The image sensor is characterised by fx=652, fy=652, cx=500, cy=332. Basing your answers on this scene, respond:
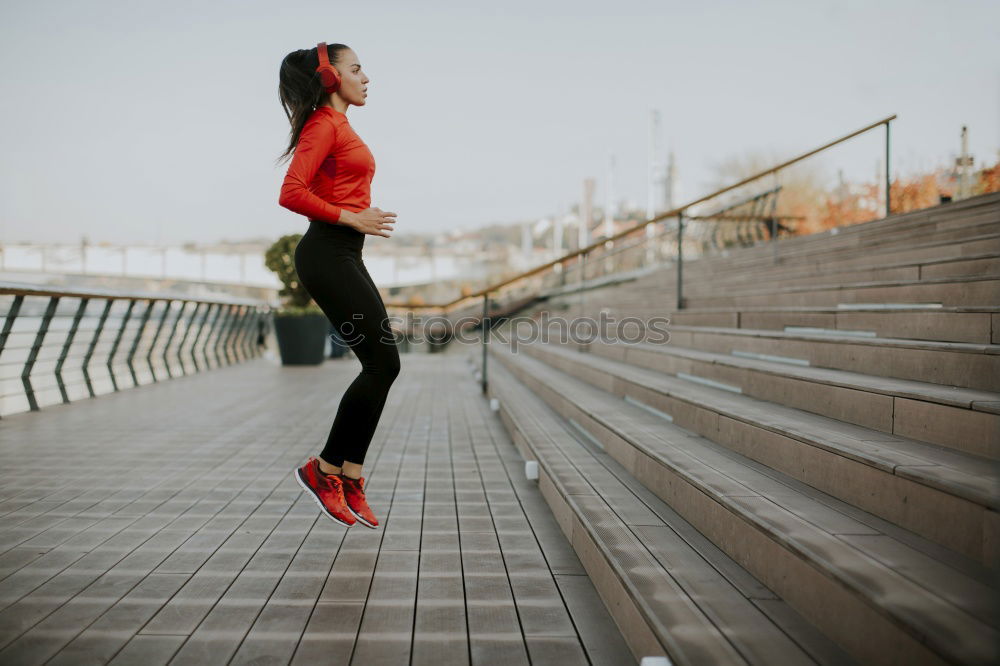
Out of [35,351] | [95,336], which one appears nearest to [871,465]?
[35,351]

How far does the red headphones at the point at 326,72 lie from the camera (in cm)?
227

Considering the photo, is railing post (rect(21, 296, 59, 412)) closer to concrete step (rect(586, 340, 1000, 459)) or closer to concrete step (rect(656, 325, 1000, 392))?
concrete step (rect(586, 340, 1000, 459))

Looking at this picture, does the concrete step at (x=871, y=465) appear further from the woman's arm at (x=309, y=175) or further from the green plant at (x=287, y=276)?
the green plant at (x=287, y=276)

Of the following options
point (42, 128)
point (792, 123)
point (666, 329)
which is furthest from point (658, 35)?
point (42, 128)

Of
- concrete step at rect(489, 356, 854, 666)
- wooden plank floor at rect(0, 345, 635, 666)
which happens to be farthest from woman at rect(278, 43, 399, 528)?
concrete step at rect(489, 356, 854, 666)

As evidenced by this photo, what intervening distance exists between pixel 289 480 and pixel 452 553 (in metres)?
1.45

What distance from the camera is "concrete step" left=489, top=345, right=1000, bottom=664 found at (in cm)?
109

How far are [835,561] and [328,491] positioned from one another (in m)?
1.69

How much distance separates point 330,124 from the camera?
2.25m

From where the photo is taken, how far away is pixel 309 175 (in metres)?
2.18

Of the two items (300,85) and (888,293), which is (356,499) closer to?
(300,85)

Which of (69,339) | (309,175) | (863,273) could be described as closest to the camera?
(309,175)

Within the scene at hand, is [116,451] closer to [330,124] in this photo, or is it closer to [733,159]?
[330,124]

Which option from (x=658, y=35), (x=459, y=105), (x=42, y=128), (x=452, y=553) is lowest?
(x=452, y=553)
